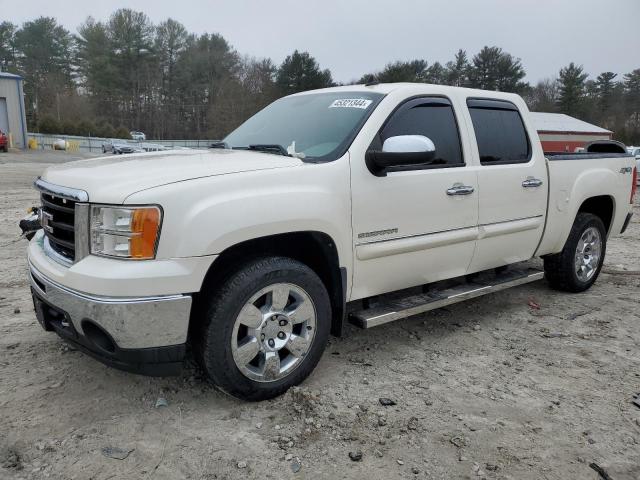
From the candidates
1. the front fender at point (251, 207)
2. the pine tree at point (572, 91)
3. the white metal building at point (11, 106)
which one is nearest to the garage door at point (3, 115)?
the white metal building at point (11, 106)

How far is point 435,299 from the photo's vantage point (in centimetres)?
390

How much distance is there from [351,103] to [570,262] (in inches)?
115

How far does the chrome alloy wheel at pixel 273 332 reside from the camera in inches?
115

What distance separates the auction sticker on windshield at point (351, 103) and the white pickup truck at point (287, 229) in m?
0.02

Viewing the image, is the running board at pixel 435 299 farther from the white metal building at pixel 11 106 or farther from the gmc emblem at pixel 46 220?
the white metal building at pixel 11 106

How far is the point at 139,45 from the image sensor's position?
66500 millimetres

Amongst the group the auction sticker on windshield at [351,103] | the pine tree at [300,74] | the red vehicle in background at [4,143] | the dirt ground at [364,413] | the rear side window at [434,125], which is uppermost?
the pine tree at [300,74]

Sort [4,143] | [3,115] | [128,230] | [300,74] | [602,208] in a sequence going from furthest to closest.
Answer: [300,74] < [3,115] < [4,143] < [602,208] < [128,230]

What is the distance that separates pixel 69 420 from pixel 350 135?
7.59 feet

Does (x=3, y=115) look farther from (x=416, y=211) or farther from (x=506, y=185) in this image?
(x=416, y=211)

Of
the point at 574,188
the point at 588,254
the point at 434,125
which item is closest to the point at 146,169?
the point at 434,125

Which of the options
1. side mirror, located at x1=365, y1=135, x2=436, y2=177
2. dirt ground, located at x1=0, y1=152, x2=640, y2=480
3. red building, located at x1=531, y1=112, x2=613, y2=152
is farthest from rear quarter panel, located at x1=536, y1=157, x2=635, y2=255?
red building, located at x1=531, y1=112, x2=613, y2=152

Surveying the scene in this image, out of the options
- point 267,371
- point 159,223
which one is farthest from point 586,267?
point 159,223

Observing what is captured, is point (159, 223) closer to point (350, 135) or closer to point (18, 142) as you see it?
point (350, 135)
